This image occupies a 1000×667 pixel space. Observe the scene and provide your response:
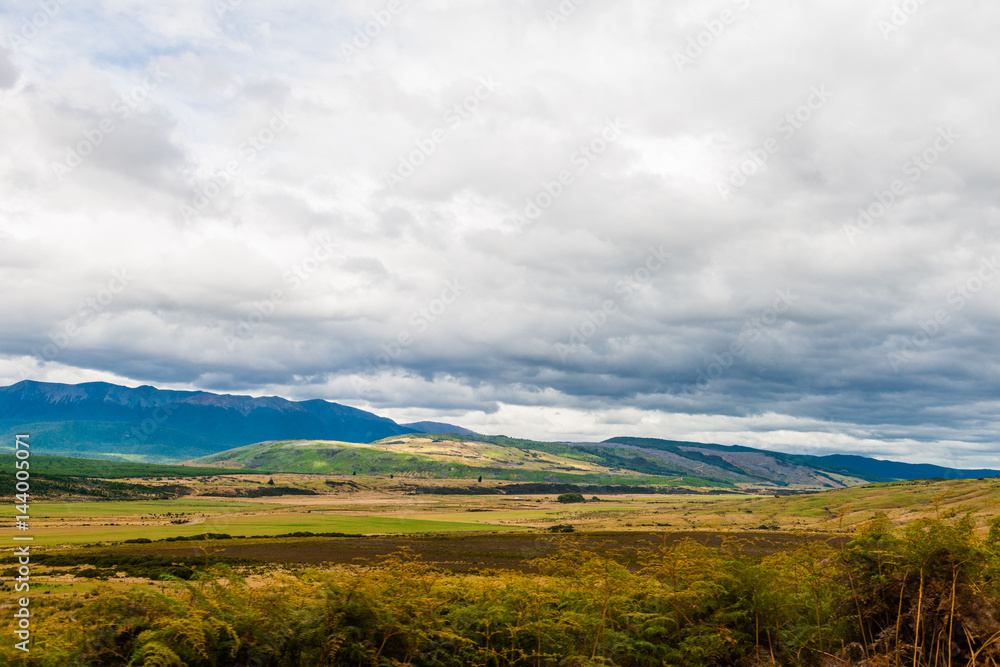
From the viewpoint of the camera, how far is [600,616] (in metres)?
10.3

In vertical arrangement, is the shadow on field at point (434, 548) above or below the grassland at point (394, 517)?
above

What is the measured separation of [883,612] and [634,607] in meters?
3.74

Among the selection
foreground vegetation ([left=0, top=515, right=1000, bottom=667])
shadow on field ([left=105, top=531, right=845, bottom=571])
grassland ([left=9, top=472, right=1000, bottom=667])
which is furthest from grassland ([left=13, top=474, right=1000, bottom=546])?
foreground vegetation ([left=0, top=515, right=1000, bottom=667])

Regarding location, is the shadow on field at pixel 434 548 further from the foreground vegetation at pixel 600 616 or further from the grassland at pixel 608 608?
the foreground vegetation at pixel 600 616

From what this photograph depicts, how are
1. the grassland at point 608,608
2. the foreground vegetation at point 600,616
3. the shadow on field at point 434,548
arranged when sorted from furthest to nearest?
1. the shadow on field at point 434,548
2. the grassland at point 608,608
3. the foreground vegetation at point 600,616

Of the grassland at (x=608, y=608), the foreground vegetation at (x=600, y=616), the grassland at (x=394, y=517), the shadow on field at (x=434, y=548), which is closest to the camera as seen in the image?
the foreground vegetation at (x=600, y=616)

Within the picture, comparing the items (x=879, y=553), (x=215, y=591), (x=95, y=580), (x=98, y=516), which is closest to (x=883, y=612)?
(x=879, y=553)

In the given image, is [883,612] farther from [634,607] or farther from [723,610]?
[634,607]

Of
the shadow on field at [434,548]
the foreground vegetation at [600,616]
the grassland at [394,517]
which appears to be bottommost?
the grassland at [394,517]

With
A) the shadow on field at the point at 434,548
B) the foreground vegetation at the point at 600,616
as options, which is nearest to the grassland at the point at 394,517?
the shadow on field at the point at 434,548

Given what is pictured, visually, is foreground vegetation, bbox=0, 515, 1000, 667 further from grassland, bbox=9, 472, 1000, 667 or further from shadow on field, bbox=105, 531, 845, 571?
shadow on field, bbox=105, 531, 845, 571

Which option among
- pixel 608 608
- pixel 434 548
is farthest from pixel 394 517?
pixel 608 608

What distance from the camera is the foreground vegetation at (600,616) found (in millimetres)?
8188

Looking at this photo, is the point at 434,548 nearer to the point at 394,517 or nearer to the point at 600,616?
the point at 600,616
